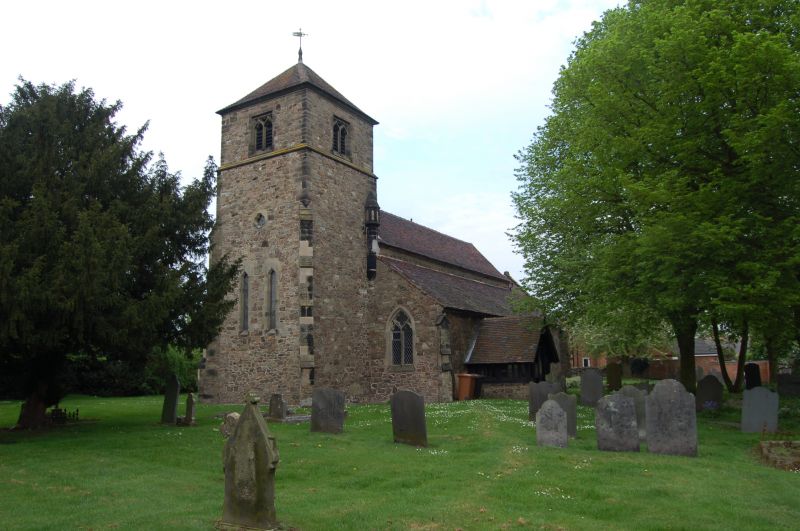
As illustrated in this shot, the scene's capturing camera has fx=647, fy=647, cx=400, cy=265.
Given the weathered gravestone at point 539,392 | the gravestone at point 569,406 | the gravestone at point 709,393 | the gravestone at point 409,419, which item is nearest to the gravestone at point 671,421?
the gravestone at point 569,406

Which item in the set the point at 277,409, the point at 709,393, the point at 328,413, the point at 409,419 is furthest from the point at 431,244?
the point at 409,419

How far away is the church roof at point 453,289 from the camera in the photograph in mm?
26656

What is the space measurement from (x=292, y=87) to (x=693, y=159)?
51.0 ft

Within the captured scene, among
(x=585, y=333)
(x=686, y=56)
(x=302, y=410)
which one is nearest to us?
(x=686, y=56)

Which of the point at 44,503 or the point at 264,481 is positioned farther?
the point at 44,503

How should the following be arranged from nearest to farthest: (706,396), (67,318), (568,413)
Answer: (67,318)
(568,413)
(706,396)

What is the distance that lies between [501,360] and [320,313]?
743 centimetres

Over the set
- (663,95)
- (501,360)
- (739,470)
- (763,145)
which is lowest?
(739,470)

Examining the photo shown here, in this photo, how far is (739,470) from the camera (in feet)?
34.5

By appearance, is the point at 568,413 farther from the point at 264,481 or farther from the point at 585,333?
the point at 585,333

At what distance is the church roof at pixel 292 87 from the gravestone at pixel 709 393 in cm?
1716

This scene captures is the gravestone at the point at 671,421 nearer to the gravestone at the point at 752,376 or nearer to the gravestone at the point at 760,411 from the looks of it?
the gravestone at the point at 760,411

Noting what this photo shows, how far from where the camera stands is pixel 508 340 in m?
26.7

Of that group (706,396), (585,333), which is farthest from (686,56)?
(585,333)
